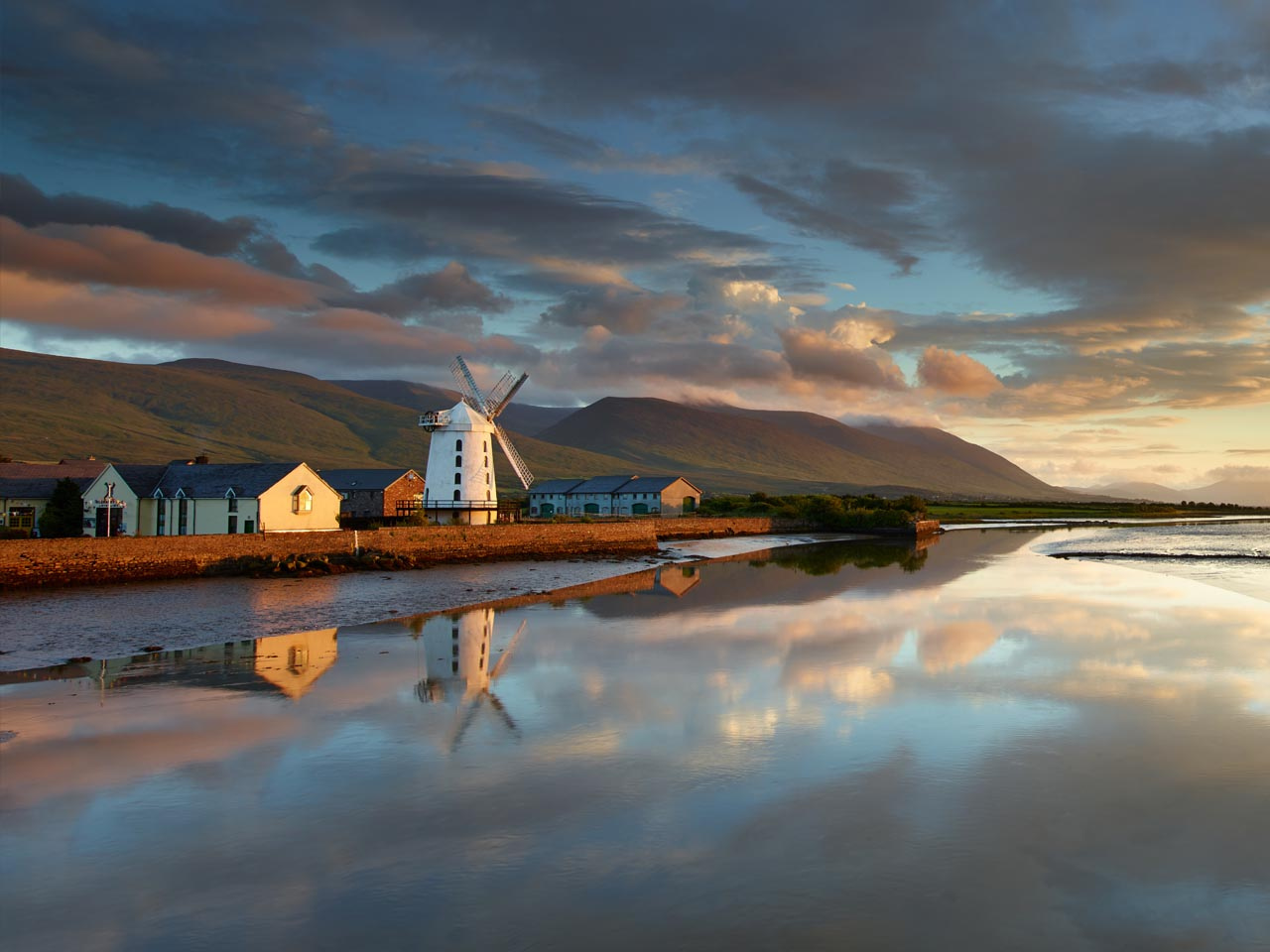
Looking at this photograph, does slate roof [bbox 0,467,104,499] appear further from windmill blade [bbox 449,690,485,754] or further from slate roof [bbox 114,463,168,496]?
windmill blade [bbox 449,690,485,754]

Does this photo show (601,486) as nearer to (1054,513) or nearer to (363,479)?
(363,479)

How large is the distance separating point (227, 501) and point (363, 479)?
2800cm

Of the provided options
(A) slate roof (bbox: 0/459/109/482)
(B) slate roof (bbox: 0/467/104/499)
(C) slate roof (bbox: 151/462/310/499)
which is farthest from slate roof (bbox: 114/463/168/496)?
(A) slate roof (bbox: 0/459/109/482)

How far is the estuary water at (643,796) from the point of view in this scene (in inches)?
329

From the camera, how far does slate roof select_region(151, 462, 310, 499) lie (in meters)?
51.7

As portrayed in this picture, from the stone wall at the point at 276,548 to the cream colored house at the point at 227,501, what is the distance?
5.46 metres

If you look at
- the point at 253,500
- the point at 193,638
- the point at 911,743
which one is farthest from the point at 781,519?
the point at 911,743

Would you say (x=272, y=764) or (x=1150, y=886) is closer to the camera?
(x=1150, y=886)

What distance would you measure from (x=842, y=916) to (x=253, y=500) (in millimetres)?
48838

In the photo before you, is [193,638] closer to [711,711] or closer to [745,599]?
[711,711]

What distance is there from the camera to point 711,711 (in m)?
16.0

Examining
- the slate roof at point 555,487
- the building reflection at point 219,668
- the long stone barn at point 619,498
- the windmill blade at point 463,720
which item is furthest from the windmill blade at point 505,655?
the slate roof at point 555,487

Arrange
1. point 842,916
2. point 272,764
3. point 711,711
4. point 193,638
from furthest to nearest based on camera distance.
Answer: point 193,638, point 711,711, point 272,764, point 842,916

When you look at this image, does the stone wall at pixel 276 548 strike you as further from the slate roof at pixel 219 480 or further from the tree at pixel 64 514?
the tree at pixel 64 514
